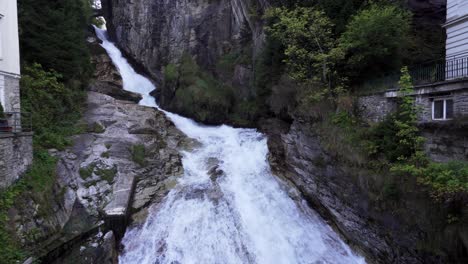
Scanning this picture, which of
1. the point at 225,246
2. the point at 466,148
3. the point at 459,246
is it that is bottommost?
the point at 225,246

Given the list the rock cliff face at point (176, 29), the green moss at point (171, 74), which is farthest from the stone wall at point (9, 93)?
the rock cliff face at point (176, 29)

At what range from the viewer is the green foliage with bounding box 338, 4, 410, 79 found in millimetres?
12039

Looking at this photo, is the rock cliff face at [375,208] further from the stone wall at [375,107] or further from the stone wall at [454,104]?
the stone wall at [454,104]

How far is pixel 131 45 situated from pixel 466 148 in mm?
33924

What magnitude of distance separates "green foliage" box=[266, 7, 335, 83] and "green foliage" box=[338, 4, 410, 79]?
107cm

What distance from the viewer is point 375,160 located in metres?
10.1

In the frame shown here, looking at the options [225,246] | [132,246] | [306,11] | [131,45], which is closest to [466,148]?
[225,246]

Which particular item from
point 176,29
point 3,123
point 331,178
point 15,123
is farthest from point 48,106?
point 176,29

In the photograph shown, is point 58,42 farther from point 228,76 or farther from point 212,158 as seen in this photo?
point 228,76

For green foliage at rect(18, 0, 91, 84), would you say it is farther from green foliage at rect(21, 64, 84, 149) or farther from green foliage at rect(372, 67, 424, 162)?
green foliage at rect(372, 67, 424, 162)

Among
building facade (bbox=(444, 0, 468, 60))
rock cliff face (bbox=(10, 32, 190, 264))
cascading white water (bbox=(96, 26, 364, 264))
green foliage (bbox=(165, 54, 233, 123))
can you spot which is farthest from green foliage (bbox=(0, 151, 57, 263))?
building facade (bbox=(444, 0, 468, 60))

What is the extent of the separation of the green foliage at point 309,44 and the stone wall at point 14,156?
12.2m

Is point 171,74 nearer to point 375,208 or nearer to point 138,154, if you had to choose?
point 138,154

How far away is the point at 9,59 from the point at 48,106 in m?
3.09
